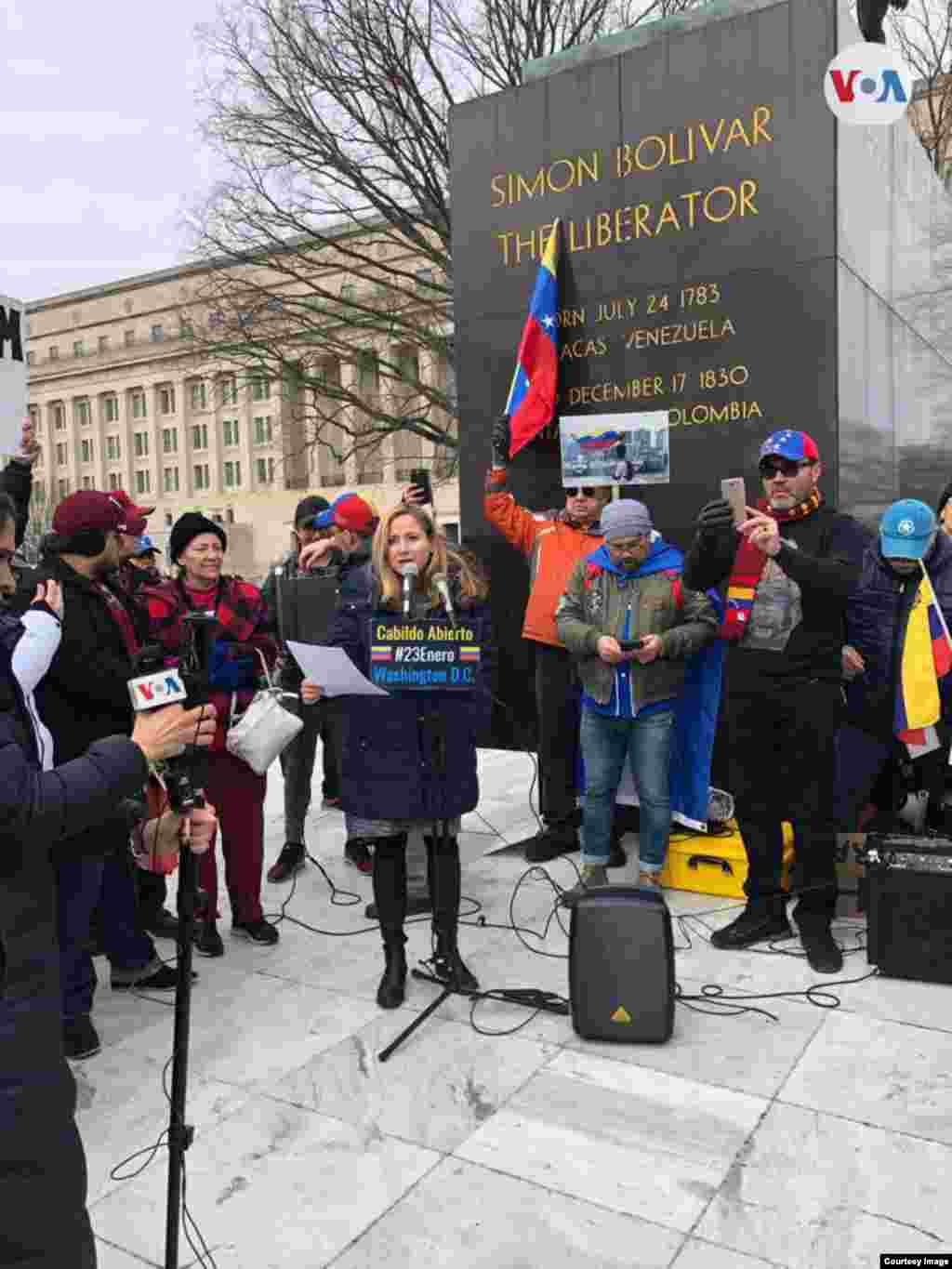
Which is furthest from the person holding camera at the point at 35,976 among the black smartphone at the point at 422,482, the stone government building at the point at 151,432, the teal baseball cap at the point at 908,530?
the stone government building at the point at 151,432

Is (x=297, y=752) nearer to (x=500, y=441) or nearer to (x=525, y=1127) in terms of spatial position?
(x=500, y=441)

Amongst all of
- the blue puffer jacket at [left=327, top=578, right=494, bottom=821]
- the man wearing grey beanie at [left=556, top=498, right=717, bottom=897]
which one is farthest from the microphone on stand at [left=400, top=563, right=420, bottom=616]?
the man wearing grey beanie at [left=556, top=498, right=717, bottom=897]

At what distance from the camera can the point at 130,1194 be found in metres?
2.90

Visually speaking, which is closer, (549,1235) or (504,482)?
(549,1235)

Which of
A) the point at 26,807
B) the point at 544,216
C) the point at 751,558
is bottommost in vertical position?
the point at 26,807

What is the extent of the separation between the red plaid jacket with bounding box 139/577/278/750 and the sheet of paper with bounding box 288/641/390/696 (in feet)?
3.09

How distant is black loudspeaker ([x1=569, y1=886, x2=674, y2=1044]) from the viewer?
142 inches

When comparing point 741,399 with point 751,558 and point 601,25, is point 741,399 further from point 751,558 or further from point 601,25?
point 601,25

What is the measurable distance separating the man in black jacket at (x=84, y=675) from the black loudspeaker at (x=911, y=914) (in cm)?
286

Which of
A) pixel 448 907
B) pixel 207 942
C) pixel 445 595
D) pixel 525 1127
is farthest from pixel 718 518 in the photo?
pixel 207 942

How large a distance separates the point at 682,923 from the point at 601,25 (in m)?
14.6

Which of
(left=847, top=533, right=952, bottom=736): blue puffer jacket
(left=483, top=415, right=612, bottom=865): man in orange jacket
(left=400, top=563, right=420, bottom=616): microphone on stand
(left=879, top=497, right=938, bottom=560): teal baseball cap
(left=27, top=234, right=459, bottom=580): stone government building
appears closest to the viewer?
(left=400, top=563, right=420, bottom=616): microphone on stand

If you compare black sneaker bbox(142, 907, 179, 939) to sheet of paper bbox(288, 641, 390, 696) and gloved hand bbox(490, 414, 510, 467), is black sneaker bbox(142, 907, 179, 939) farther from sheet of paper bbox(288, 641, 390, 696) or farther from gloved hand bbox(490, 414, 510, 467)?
gloved hand bbox(490, 414, 510, 467)

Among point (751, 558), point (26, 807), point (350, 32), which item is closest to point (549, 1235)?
point (26, 807)
